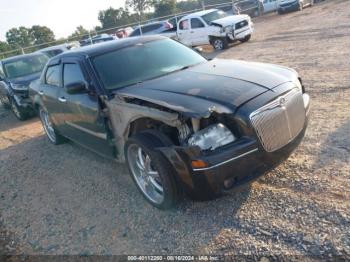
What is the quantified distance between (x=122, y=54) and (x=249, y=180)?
8.13ft

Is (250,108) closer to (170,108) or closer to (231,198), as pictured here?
(170,108)

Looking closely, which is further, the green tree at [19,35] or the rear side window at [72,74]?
the green tree at [19,35]

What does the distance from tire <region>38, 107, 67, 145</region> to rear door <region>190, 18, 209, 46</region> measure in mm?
10741

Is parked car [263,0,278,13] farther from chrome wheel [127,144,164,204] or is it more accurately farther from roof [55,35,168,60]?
chrome wheel [127,144,164,204]

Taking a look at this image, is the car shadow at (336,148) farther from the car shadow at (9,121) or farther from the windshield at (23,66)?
the windshield at (23,66)

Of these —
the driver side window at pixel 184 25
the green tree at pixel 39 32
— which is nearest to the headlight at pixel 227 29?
the driver side window at pixel 184 25

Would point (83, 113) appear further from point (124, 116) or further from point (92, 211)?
point (92, 211)

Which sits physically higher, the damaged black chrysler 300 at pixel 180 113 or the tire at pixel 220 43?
the damaged black chrysler 300 at pixel 180 113

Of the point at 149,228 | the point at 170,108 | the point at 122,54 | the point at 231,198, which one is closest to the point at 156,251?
the point at 149,228

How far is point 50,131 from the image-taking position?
7.30 meters

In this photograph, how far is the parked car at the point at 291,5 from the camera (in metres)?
26.0

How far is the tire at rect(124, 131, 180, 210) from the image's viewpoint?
354 cm

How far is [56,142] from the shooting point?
7.07 m

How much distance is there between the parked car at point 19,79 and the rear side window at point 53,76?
4.39 metres
